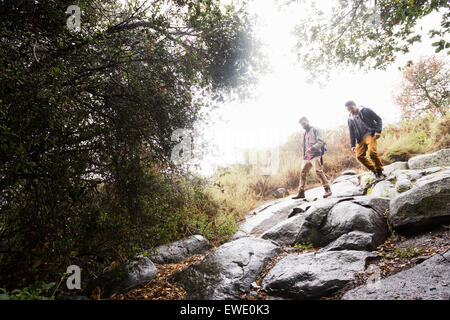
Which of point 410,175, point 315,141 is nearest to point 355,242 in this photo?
point 410,175

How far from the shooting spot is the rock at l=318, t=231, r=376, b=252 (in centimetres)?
296

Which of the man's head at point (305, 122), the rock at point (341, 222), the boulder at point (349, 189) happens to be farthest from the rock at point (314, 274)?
the man's head at point (305, 122)

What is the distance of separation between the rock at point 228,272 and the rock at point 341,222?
73 centimetres

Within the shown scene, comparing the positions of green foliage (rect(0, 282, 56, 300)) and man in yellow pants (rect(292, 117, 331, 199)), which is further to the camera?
man in yellow pants (rect(292, 117, 331, 199))

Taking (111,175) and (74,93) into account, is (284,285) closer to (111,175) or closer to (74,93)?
(111,175)

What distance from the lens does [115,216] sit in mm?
2182

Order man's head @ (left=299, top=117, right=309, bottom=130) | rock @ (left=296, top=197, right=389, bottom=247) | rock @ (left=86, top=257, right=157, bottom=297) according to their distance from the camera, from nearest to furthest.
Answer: rock @ (left=86, top=257, right=157, bottom=297) → rock @ (left=296, top=197, right=389, bottom=247) → man's head @ (left=299, top=117, right=309, bottom=130)

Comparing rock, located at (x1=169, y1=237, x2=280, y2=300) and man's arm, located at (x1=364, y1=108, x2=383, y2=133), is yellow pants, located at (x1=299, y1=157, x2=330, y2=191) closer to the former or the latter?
man's arm, located at (x1=364, y1=108, x2=383, y2=133)

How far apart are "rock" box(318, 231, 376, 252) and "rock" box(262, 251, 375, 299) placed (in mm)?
284

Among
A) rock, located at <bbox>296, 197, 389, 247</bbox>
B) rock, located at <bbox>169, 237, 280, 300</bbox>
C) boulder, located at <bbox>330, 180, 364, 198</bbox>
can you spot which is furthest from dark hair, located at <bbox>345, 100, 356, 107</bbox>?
rock, located at <bbox>169, 237, 280, 300</bbox>

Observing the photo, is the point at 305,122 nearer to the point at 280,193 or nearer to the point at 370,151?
the point at 370,151

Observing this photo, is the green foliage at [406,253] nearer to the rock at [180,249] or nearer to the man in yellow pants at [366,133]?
the man in yellow pants at [366,133]

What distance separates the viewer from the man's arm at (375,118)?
500 cm

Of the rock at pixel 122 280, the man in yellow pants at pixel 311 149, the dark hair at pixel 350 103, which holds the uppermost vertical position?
the dark hair at pixel 350 103
